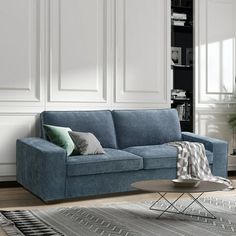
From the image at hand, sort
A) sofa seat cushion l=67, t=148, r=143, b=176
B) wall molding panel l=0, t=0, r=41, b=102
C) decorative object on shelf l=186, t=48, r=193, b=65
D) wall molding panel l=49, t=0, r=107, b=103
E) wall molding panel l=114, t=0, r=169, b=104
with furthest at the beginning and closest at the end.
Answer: decorative object on shelf l=186, t=48, r=193, b=65
wall molding panel l=114, t=0, r=169, b=104
wall molding panel l=49, t=0, r=107, b=103
wall molding panel l=0, t=0, r=41, b=102
sofa seat cushion l=67, t=148, r=143, b=176

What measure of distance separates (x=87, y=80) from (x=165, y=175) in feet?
4.65

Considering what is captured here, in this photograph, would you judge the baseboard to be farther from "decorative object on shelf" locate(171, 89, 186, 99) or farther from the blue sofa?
"decorative object on shelf" locate(171, 89, 186, 99)

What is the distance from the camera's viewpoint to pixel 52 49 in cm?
558

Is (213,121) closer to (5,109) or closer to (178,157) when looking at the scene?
(178,157)

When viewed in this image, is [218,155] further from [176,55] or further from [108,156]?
[176,55]

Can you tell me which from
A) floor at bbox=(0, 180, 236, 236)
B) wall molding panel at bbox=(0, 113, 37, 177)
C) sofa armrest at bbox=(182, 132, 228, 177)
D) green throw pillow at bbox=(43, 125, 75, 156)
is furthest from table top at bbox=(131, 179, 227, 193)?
wall molding panel at bbox=(0, 113, 37, 177)

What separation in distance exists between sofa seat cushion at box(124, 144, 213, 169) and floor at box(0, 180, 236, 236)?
308mm

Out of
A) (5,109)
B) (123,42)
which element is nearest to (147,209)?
(5,109)

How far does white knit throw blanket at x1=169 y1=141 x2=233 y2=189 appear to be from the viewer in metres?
5.23

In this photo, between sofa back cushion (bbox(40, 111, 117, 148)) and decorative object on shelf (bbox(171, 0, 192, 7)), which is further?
decorative object on shelf (bbox(171, 0, 192, 7))

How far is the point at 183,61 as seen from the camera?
6770 millimetres

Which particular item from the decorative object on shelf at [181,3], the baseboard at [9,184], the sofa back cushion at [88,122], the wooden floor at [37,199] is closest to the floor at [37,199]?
the wooden floor at [37,199]

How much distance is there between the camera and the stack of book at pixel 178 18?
6.52 meters

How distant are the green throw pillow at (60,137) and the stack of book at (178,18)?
232 centimetres
